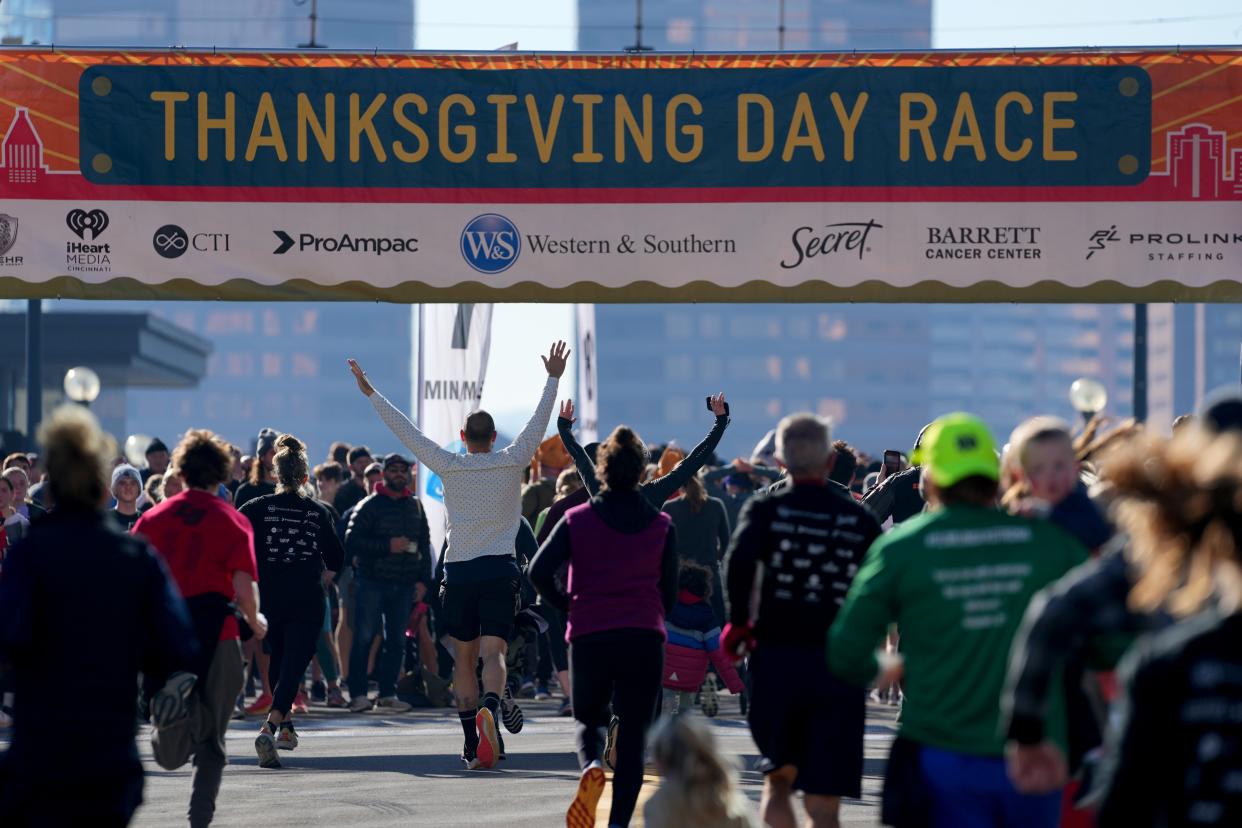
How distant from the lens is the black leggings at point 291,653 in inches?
496

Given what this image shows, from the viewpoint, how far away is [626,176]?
14500 millimetres

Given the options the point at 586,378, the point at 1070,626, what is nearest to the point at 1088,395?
the point at 586,378

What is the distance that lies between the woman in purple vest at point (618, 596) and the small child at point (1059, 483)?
117 inches

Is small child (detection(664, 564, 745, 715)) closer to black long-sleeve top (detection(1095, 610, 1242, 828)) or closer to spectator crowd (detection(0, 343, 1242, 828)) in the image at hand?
spectator crowd (detection(0, 343, 1242, 828))

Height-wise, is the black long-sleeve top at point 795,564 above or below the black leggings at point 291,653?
above

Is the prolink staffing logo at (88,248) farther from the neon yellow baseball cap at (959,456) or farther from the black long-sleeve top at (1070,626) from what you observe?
the black long-sleeve top at (1070,626)

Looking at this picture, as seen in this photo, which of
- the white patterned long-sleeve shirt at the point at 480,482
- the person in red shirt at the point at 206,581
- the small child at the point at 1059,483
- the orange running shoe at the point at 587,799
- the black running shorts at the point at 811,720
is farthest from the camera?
the white patterned long-sleeve shirt at the point at 480,482

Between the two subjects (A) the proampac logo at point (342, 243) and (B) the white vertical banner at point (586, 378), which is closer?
(A) the proampac logo at point (342, 243)

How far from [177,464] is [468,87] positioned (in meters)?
6.59

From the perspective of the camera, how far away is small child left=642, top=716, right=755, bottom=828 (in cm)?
611

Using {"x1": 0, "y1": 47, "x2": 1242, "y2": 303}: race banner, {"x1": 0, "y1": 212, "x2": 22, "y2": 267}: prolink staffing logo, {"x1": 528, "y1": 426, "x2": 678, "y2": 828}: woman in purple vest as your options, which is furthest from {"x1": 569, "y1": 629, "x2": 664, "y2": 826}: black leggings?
{"x1": 0, "y1": 212, "x2": 22, "y2": 267}: prolink staffing logo

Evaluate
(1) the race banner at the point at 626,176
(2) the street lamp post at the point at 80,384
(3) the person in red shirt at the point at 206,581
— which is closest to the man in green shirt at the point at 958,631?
(3) the person in red shirt at the point at 206,581

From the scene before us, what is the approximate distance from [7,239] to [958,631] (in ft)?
34.3

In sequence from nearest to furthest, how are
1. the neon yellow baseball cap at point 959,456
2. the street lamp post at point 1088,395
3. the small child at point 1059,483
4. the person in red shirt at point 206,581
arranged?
1. the neon yellow baseball cap at point 959,456
2. the small child at point 1059,483
3. the person in red shirt at point 206,581
4. the street lamp post at point 1088,395
